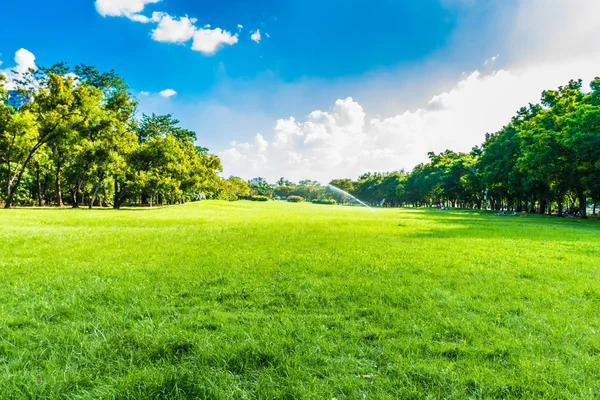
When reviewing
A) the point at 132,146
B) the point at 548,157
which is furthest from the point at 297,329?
the point at 132,146

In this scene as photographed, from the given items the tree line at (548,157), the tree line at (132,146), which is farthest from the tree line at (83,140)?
the tree line at (548,157)

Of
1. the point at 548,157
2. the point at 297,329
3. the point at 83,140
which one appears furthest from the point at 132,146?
the point at 548,157

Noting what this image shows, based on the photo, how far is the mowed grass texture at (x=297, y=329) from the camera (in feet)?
10.3

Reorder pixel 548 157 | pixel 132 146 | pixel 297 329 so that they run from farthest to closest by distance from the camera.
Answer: pixel 132 146 → pixel 548 157 → pixel 297 329

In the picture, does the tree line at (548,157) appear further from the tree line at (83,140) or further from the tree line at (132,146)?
the tree line at (83,140)

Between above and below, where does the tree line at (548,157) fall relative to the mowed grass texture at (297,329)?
above

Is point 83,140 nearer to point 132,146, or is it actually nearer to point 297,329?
point 132,146

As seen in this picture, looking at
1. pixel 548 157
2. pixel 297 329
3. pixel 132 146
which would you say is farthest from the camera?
pixel 132 146

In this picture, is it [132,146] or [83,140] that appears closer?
[83,140]

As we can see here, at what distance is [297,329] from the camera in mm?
4301

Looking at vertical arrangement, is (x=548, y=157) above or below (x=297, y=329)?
above

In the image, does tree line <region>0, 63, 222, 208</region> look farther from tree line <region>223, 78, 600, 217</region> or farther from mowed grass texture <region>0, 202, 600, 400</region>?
tree line <region>223, 78, 600, 217</region>

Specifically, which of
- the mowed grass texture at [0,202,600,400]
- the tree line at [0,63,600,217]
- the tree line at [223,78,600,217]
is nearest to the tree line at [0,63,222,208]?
the tree line at [0,63,600,217]

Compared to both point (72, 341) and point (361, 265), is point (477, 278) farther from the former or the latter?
point (72, 341)
